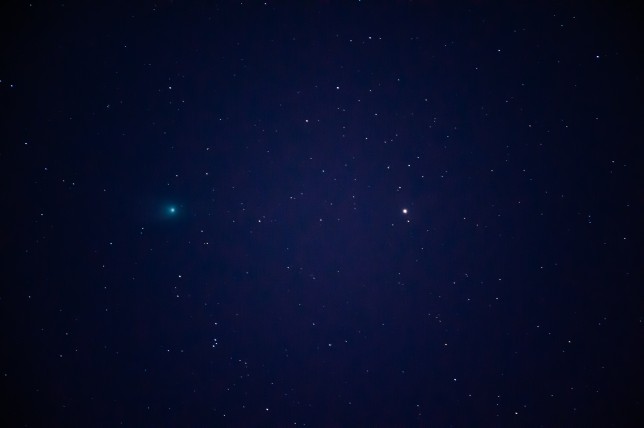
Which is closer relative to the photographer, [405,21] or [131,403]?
[405,21]

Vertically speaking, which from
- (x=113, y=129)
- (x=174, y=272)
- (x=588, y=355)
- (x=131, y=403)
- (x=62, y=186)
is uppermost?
(x=113, y=129)

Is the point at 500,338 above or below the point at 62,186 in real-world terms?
below

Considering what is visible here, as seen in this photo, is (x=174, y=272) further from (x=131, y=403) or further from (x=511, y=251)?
(x=511, y=251)

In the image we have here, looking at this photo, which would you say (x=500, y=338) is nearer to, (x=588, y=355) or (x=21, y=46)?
(x=588, y=355)

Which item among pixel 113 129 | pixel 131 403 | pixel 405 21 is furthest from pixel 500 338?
pixel 113 129

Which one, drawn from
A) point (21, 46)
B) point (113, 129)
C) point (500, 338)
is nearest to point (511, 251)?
point (500, 338)

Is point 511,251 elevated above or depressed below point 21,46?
below
